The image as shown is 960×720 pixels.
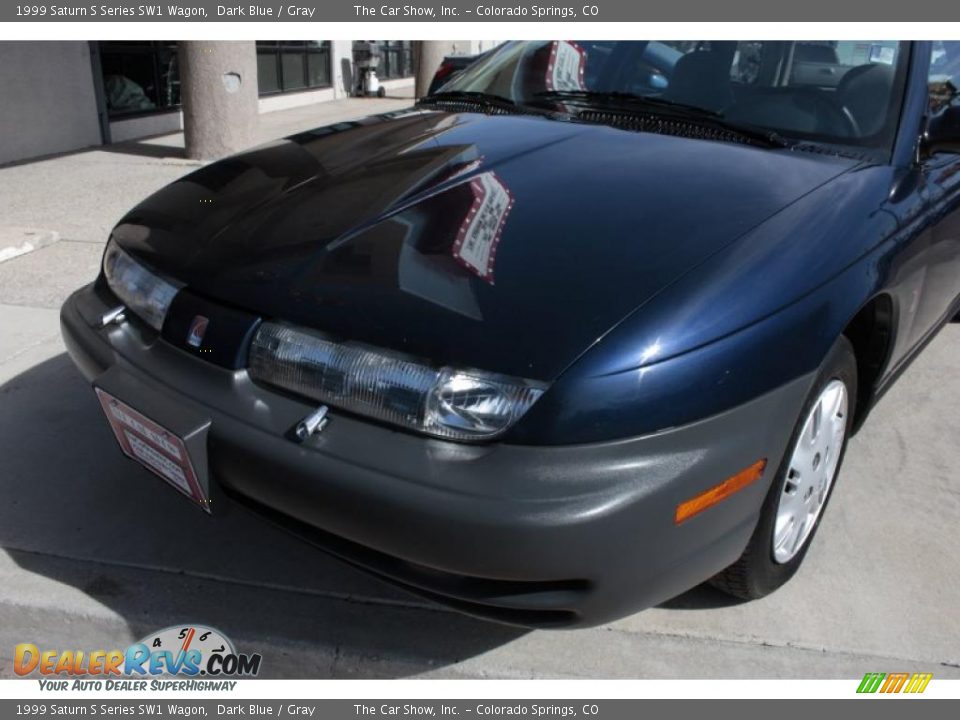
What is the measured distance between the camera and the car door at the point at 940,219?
259 cm

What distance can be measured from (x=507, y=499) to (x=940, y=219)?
6.23ft

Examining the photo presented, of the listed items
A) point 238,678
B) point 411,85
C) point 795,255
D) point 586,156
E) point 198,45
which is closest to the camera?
point 795,255

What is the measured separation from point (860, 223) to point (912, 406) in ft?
5.50

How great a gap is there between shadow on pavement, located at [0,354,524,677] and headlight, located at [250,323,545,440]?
0.42 m

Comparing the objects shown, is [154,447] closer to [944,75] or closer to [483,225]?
[483,225]

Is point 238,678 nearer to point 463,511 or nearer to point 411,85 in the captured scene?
point 463,511

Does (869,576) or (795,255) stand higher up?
(795,255)

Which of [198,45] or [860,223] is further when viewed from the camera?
[198,45]

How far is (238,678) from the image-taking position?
2119mm

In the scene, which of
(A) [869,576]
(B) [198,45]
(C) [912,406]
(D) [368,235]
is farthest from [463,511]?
(B) [198,45]

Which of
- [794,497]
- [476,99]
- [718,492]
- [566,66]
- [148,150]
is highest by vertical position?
[566,66]

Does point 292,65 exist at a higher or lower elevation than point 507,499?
lower

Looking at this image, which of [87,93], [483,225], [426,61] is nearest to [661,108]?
[483,225]

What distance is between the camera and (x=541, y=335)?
1.65m
